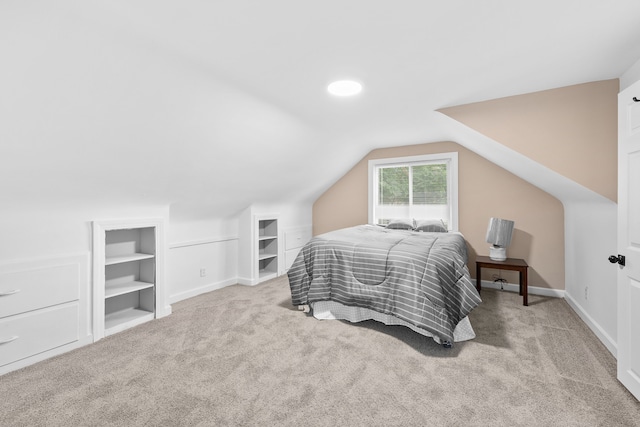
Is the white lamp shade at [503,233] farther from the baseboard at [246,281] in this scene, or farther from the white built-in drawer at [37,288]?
the white built-in drawer at [37,288]

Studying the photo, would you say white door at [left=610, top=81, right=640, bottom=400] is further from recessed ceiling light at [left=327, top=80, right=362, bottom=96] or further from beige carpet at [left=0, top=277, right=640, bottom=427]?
recessed ceiling light at [left=327, top=80, right=362, bottom=96]

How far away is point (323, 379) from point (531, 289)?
10.7ft

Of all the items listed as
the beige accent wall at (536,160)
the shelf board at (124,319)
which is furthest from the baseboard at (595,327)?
the shelf board at (124,319)

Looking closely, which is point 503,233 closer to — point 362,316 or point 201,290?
point 362,316

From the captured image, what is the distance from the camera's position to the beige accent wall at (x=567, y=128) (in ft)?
7.48

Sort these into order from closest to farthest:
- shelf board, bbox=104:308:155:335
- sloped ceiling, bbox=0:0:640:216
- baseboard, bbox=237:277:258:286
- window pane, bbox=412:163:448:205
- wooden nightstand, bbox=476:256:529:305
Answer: sloped ceiling, bbox=0:0:640:216, shelf board, bbox=104:308:155:335, wooden nightstand, bbox=476:256:529:305, baseboard, bbox=237:277:258:286, window pane, bbox=412:163:448:205

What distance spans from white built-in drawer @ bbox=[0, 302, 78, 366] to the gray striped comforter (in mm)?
1858

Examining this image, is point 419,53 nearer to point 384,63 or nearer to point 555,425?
point 384,63

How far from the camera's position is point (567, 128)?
95.4 inches

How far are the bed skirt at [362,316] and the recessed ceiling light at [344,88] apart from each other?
192 cm

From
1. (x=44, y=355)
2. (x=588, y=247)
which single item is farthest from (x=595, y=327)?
(x=44, y=355)

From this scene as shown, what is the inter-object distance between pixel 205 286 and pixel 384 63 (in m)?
3.30

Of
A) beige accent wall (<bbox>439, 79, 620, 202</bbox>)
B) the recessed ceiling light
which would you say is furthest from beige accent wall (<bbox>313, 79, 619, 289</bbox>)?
the recessed ceiling light

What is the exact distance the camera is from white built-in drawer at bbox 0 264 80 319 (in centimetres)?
204
